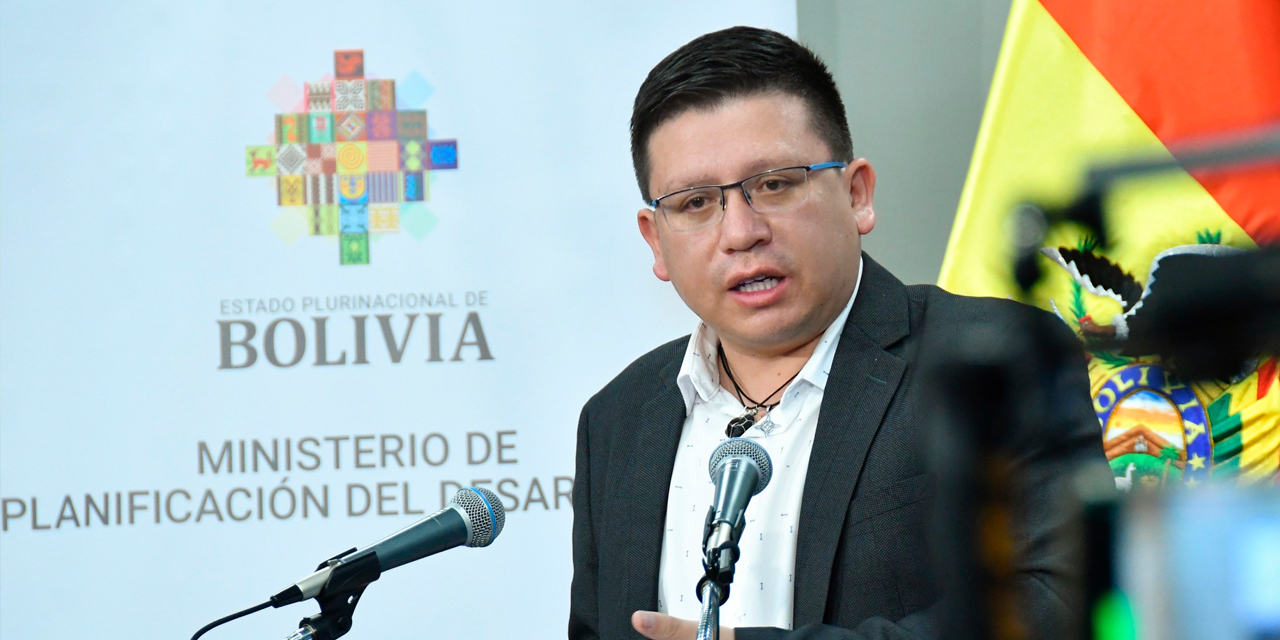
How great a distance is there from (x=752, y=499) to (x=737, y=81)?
2.26ft

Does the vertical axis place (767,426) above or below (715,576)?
above

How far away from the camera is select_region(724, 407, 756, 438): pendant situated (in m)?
1.88

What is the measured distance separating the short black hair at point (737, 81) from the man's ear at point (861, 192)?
3cm

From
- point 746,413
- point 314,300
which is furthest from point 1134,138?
point 314,300

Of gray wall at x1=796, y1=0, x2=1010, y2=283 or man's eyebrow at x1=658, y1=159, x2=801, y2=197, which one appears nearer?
man's eyebrow at x1=658, y1=159, x2=801, y2=197

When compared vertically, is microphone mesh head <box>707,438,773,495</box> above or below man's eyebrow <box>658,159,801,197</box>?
below

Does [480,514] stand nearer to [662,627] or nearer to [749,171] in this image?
[662,627]

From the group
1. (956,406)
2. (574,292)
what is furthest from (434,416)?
(956,406)

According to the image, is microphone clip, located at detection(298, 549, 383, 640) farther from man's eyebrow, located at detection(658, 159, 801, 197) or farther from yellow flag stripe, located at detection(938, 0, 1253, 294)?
yellow flag stripe, located at detection(938, 0, 1253, 294)

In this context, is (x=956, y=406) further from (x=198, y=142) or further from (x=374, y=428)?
(x=198, y=142)

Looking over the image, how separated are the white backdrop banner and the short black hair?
2.97 ft

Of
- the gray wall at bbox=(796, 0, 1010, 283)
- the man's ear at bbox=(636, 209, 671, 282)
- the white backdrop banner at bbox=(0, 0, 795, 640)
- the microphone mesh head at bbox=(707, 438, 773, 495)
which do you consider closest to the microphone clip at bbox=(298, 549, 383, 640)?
the microphone mesh head at bbox=(707, 438, 773, 495)

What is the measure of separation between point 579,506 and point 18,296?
5.87ft

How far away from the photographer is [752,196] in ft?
5.89
